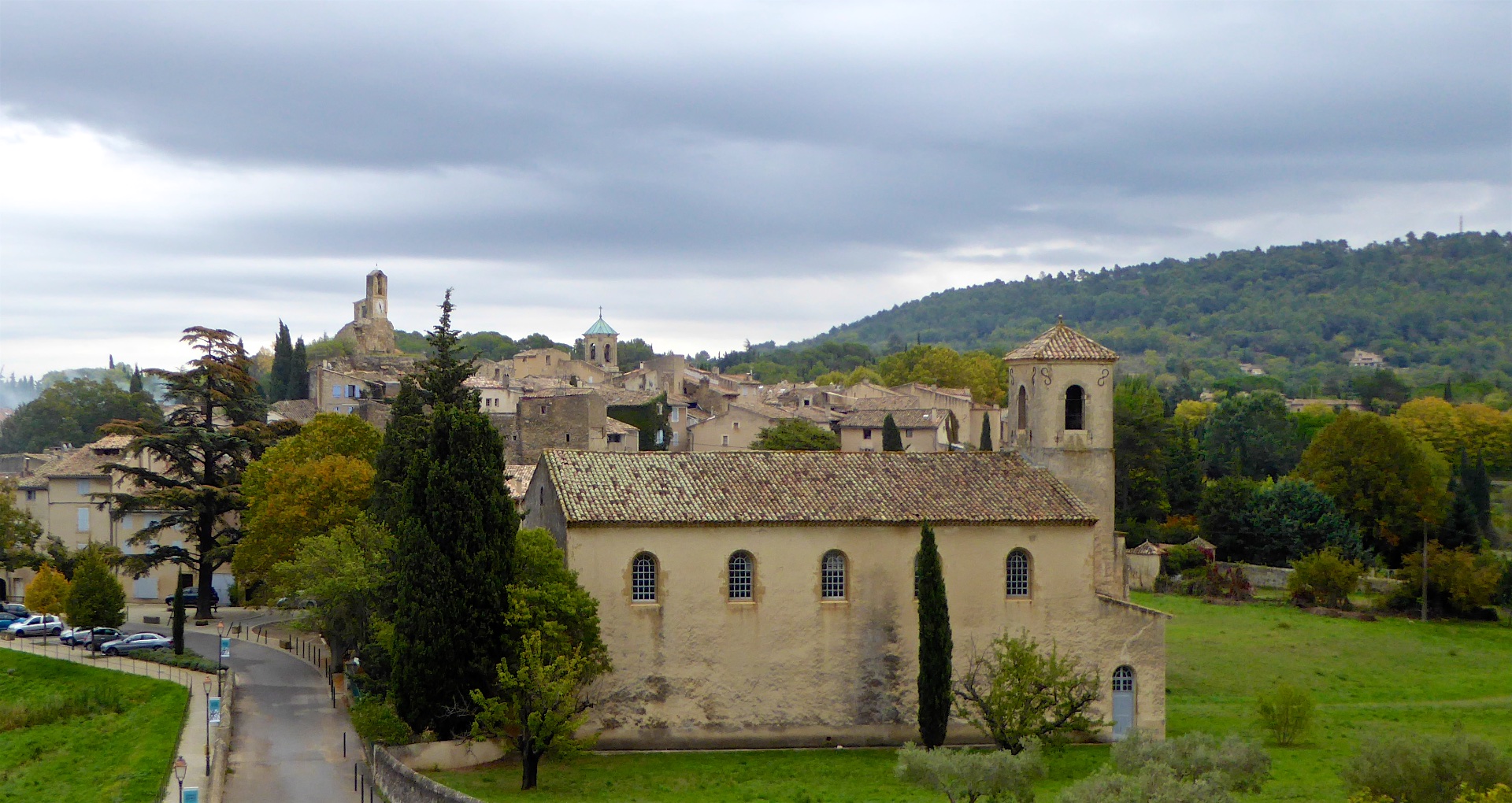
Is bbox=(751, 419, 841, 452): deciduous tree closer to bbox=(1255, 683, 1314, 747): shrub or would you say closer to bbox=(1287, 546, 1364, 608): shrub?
bbox=(1287, 546, 1364, 608): shrub

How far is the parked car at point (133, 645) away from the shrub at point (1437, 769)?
4093 cm

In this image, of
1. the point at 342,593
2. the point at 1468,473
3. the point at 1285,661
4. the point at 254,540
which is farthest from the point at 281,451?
the point at 1468,473

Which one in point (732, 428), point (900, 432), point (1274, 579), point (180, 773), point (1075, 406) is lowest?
point (1274, 579)

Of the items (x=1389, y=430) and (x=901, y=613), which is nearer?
(x=901, y=613)

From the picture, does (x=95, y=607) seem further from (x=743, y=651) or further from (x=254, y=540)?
(x=743, y=651)

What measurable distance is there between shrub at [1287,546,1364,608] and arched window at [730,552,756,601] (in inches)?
1504

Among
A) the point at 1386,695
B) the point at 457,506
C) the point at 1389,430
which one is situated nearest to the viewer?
the point at 457,506

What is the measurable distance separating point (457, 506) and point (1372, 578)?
2123 inches

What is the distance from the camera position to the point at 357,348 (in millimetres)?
153750

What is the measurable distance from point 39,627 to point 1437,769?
165 ft

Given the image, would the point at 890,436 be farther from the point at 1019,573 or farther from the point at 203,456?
the point at 1019,573

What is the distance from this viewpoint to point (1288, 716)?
38469mm

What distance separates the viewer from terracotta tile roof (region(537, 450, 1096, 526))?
120 ft

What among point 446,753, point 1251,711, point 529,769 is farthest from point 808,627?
point 1251,711
